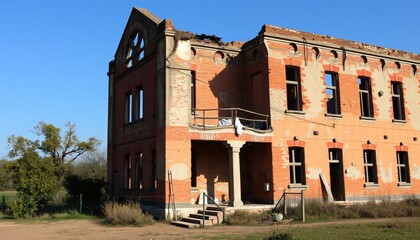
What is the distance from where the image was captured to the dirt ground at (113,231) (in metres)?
13.6

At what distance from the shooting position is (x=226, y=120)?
1928cm

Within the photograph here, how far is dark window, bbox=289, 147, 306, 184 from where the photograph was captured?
19.7 meters

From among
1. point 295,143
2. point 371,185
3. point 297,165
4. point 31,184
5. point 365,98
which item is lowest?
point 371,185

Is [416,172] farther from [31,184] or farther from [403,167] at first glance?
[31,184]

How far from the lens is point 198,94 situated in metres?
20.5

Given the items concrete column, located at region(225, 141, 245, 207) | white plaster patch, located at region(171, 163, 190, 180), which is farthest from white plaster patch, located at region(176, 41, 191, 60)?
white plaster patch, located at region(171, 163, 190, 180)

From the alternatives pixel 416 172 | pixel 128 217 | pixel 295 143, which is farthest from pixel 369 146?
pixel 128 217

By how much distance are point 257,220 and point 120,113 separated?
11644mm

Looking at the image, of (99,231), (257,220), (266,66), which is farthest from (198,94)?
(99,231)

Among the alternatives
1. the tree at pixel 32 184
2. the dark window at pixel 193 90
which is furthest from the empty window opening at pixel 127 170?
the dark window at pixel 193 90

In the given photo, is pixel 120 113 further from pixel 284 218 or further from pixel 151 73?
pixel 284 218

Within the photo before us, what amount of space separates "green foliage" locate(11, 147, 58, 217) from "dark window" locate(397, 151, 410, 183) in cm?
1890

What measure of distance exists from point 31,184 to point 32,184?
0.16ft

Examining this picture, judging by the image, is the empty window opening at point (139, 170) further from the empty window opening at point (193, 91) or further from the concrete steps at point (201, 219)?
the concrete steps at point (201, 219)
